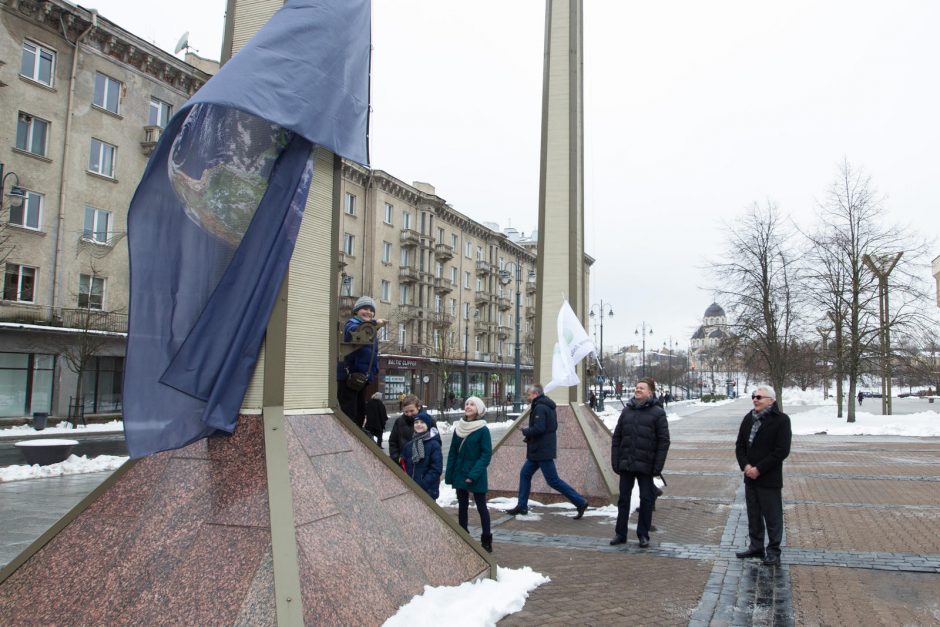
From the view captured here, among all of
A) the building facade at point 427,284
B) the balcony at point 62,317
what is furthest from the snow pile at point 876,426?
the balcony at point 62,317

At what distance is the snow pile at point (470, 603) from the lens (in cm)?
467

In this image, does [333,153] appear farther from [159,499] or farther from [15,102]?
[15,102]

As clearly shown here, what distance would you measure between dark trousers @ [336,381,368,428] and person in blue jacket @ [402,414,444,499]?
4.06ft

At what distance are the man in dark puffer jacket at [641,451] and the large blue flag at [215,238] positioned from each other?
4.53m

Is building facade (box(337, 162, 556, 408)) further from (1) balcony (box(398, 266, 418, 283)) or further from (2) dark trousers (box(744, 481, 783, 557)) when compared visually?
(2) dark trousers (box(744, 481, 783, 557))

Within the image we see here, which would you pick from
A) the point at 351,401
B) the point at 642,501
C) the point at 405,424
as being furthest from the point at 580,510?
the point at 351,401

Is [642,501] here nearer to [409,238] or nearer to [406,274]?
[406,274]

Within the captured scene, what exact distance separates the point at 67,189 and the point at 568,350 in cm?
2604

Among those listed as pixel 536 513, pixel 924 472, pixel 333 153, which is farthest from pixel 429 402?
pixel 333 153

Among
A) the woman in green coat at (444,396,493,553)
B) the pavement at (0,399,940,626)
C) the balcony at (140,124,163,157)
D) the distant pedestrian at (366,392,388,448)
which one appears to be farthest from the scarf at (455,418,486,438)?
the balcony at (140,124,163,157)

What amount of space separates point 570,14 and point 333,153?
8.98 metres

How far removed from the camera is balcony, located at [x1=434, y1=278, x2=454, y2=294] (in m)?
55.0

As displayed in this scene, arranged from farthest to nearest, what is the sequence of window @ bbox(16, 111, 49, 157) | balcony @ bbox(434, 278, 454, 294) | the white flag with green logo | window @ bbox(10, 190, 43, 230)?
balcony @ bbox(434, 278, 454, 294), window @ bbox(16, 111, 49, 157), window @ bbox(10, 190, 43, 230), the white flag with green logo

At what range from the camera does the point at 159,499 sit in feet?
15.1
